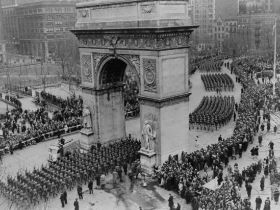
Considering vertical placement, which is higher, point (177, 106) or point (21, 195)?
point (177, 106)

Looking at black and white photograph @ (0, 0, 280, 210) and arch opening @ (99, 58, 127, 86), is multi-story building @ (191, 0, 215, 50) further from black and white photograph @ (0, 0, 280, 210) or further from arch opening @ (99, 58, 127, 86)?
arch opening @ (99, 58, 127, 86)

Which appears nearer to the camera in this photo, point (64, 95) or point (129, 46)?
point (129, 46)

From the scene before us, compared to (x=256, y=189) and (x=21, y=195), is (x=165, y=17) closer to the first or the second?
(x=256, y=189)

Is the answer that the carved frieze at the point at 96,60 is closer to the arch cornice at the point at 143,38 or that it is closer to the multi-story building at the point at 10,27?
the arch cornice at the point at 143,38

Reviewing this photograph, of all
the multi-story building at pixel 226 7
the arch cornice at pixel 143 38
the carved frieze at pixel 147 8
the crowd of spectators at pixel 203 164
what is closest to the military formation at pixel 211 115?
the crowd of spectators at pixel 203 164

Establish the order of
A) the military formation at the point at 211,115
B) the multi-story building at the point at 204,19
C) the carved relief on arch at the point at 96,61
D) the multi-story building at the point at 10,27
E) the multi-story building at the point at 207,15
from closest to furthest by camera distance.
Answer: the carved relief on arch at the point at 96,61, the military formation at the point at 211,115, the multi-story building at the point at 207,15, the multi-story building at the point at 204,19, the multi-story building at the point at 10,27

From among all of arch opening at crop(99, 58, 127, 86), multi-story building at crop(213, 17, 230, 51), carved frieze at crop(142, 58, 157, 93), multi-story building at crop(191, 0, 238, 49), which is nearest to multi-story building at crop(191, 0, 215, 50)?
multi-story building at crop(191, 0, 238, 49)

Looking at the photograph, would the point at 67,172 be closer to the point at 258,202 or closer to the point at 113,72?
the point at 113,72

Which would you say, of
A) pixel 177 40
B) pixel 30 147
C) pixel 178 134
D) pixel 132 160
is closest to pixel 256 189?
pixel 178 134
